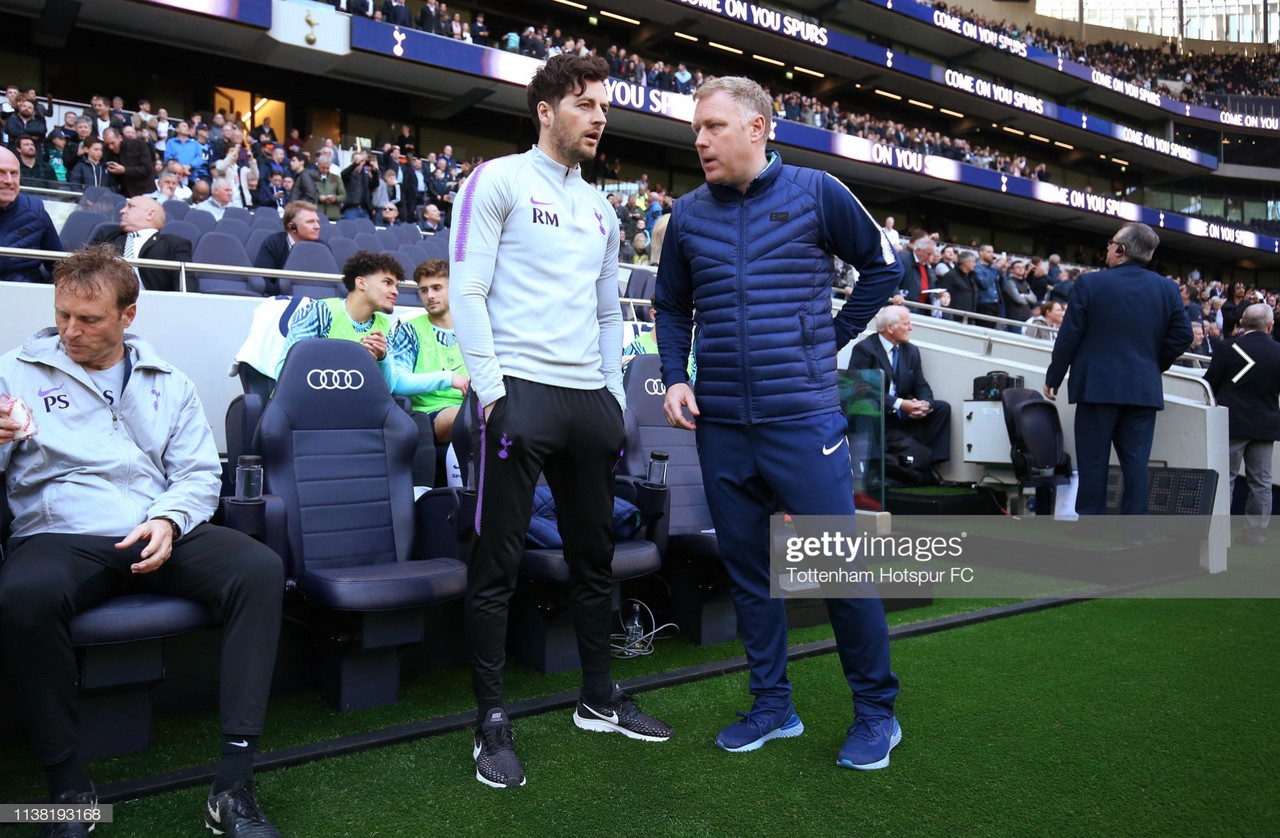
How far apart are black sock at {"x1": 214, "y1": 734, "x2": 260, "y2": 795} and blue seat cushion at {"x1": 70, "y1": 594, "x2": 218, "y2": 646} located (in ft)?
1.30

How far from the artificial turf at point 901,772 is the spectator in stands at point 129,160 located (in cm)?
941

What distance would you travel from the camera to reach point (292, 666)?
311 cm

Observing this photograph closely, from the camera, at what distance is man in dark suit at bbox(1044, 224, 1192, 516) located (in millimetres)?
4801

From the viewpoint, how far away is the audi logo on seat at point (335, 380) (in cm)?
329

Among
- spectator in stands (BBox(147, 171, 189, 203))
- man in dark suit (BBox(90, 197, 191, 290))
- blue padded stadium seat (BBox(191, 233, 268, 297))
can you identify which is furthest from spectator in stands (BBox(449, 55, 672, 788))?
spectator in stands (BBox(147, 171, 189, 203))

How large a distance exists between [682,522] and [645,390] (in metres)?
0.61

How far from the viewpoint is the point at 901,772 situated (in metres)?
2.41

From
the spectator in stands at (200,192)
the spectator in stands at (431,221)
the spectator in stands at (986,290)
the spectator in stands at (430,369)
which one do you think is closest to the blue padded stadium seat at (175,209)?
the spectator in stands at (200,192)

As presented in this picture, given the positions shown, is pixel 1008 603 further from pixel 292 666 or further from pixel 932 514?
pixel 292 666

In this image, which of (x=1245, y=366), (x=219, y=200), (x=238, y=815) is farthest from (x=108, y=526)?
(x=219, y=200)

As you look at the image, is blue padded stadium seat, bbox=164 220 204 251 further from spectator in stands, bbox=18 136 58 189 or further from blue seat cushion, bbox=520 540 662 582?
blue seat cushion, bbox=520 540 662 582

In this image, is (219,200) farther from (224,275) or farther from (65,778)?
(65,778)

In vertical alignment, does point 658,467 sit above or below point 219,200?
below

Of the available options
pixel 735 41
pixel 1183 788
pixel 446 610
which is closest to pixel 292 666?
pixel 446 610
